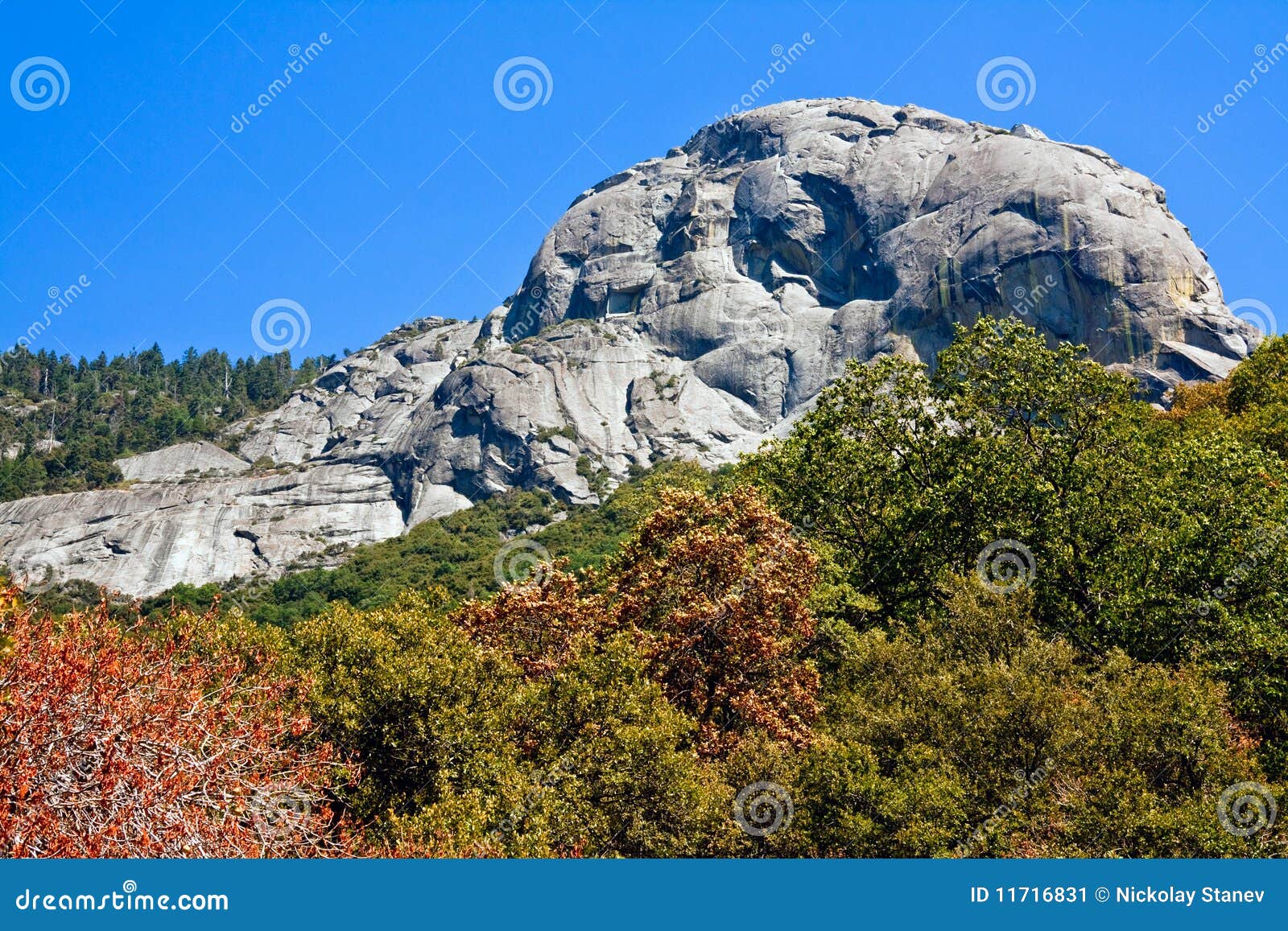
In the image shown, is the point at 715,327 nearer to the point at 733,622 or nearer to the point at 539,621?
the point at 539,621

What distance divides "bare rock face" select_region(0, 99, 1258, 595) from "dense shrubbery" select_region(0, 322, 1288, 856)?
318ft

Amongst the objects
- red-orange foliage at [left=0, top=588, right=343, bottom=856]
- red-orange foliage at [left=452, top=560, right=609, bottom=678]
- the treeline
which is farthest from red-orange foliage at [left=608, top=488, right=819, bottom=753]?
the treeline

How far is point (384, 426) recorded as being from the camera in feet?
527

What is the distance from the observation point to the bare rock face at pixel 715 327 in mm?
127062

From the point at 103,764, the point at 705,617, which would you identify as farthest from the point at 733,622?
the point at 103,764

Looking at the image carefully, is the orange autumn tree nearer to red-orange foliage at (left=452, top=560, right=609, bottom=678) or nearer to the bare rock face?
red-orange foliage at (left=452, top=560, right=609, bottom=678)

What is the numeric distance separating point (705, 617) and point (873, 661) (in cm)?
370

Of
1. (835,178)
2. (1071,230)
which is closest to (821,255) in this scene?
(835,178)

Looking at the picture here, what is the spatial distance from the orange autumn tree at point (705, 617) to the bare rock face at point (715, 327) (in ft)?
337

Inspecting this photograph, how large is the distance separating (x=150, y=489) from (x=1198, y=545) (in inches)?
5438

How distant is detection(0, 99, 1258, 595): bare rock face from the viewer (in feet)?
417

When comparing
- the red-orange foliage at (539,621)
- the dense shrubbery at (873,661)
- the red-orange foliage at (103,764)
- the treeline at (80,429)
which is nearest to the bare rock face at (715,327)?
the treeline at (80,429)

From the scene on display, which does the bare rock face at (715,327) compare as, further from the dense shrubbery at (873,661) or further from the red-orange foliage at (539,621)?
the red-orange foliage at (539,621)

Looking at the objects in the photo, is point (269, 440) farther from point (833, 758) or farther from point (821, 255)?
point (833, 758)
